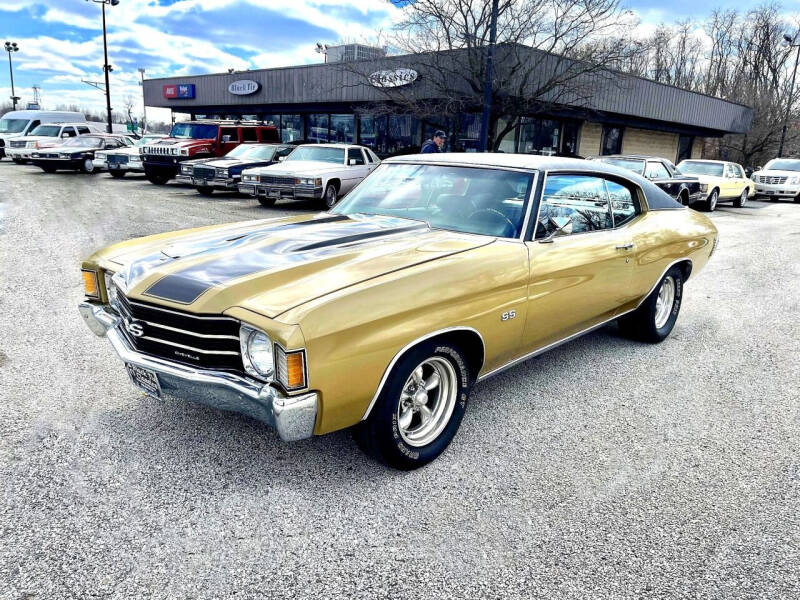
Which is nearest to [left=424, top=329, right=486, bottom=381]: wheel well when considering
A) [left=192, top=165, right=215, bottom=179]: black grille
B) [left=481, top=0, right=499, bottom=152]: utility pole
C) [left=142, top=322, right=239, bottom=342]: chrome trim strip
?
[left=142, top=322, right=239, bottom=342]: chrome trim strip

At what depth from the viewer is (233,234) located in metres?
3.58

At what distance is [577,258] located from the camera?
3797 millimetres

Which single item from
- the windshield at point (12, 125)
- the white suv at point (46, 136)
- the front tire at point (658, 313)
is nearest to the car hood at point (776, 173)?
the front tire at point (658, 313)

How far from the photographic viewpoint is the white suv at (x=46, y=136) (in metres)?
22.7

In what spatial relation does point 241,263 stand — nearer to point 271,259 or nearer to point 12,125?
point 271,259

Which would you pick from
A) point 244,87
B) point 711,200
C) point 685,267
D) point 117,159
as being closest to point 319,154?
point 117,159

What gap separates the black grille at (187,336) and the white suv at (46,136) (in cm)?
2280

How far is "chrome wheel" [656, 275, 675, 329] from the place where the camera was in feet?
17.1

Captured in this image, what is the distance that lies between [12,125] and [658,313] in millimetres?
32067

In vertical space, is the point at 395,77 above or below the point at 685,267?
above

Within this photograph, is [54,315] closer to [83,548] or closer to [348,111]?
[83,548]

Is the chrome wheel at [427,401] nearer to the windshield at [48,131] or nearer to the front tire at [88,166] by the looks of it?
the front tire at [88,166]

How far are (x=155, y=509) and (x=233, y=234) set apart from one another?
5.26 ft

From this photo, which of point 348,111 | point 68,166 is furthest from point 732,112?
point 68,166
